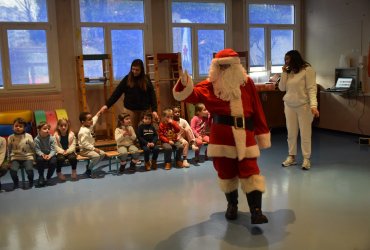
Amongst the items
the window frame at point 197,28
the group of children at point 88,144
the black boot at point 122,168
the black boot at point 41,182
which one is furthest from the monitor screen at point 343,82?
the black boot at point 41,182

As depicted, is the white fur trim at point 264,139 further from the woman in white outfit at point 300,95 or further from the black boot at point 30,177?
the black boot at point 30,177

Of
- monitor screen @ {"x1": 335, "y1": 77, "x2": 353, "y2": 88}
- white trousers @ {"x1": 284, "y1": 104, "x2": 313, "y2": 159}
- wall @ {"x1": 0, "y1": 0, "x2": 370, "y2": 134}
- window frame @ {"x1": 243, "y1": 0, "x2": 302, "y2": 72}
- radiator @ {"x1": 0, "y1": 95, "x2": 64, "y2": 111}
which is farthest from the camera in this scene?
window frame @ {"x1": 243, "y1": 0, "x2": 302, "y2": 72}

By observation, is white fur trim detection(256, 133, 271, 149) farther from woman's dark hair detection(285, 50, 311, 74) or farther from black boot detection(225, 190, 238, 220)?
woman's dark hair detection(285, 50, 311, 74)

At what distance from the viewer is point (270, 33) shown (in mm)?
8422

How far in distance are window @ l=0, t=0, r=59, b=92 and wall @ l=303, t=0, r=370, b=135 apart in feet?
17.1

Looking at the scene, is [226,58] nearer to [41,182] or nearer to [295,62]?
[295,62]

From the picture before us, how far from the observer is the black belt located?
3082 millimetres

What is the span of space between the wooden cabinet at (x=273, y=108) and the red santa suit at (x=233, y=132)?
4.87m

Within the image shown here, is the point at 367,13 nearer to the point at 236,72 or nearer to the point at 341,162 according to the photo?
the point at 341,162

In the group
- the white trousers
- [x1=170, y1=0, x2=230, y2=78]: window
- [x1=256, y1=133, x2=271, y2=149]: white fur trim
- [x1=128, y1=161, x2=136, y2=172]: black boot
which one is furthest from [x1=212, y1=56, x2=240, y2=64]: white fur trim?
[x1=170, y1=0, x2=230, y2=78]: window

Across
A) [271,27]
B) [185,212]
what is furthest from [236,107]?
[271,27]

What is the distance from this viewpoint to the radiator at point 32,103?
6.39 m

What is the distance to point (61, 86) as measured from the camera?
6.86 meters

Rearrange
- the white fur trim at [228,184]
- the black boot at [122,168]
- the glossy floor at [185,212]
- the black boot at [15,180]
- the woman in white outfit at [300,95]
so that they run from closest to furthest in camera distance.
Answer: the glossy floor at [185,212], the white fur trim at [228,184], the black boot at [15,180], the woman in white outfit at [300,95], the black boot at [122,168]
